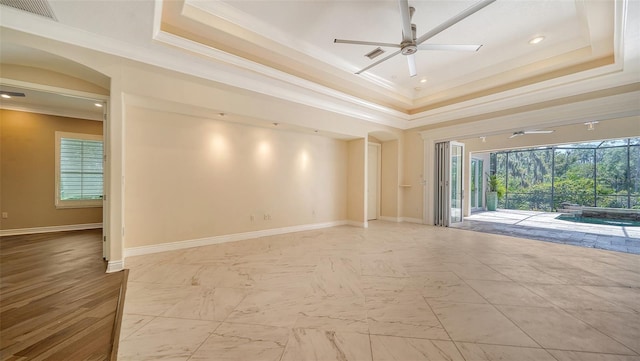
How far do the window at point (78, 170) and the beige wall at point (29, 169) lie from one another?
0.12 meters

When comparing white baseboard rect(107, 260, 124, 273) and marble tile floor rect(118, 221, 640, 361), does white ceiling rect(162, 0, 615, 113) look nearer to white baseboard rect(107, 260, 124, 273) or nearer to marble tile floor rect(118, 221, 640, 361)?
white baseboard rect(107, 260, 124, 273)

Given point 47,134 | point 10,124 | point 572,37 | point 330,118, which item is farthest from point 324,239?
point 10,124

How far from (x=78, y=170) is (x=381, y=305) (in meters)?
7.59

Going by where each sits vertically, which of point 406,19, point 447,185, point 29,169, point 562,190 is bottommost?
point 562,190

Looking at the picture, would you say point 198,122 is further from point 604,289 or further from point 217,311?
point 604,289

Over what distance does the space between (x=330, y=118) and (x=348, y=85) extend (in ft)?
2.74

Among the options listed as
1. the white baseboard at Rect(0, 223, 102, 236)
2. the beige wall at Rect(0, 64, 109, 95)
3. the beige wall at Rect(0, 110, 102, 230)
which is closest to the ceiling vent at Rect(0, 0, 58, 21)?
the beige wall at Rect(0, 64, 109, 95)

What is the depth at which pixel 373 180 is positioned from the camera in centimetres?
793

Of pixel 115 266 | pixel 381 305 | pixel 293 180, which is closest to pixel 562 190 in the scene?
pixel 293 180

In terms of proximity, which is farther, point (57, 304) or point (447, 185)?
point (447, 185)

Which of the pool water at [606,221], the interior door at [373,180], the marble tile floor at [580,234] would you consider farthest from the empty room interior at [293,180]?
the pool water at [606,221]

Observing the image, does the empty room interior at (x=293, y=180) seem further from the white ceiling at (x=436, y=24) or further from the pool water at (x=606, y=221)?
the pool water at (x=606, y=221)

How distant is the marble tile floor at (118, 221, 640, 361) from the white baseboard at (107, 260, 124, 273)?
157mm

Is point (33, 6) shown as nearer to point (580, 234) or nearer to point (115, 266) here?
point (115, 266)
